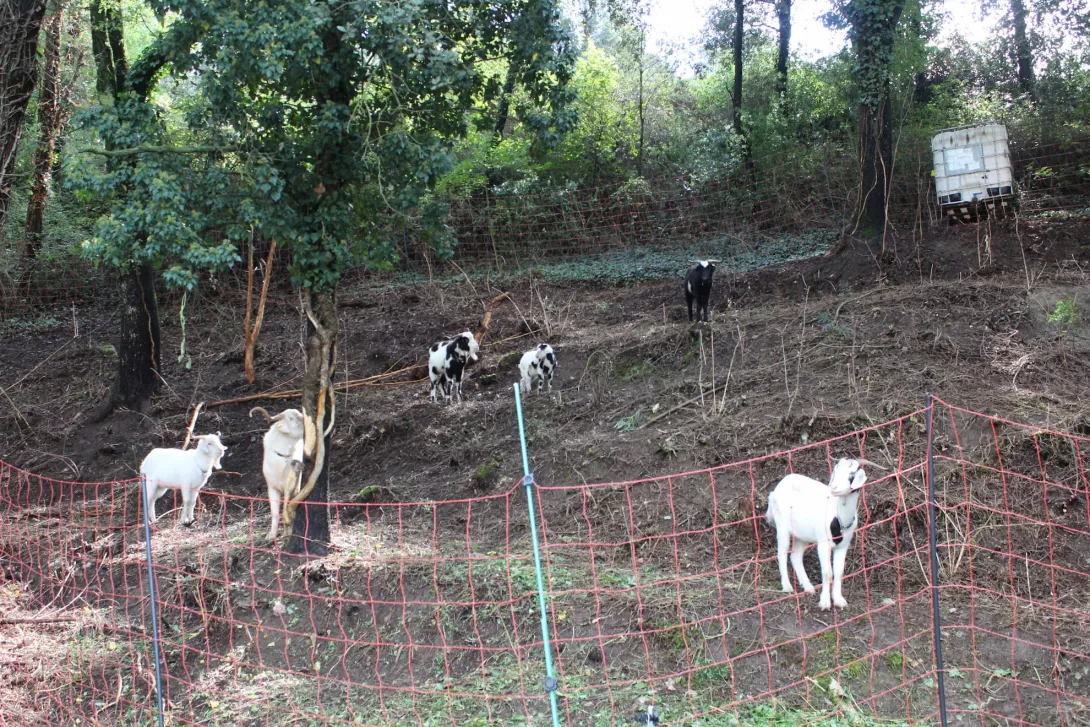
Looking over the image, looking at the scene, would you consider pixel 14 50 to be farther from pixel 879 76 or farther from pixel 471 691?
pixel 879 76

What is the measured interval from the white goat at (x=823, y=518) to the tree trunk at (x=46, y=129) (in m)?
10.0

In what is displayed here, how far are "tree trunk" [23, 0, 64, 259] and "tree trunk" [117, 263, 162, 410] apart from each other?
2.27 meters

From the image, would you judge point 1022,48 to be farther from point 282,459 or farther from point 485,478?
point 282,459

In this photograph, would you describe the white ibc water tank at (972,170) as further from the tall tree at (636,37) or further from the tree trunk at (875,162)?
the tall tree at (636,37)

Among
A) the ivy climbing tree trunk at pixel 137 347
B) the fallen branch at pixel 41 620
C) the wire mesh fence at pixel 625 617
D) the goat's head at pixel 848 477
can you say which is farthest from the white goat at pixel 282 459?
the ivy climbing tree trunk at pixel 137 347

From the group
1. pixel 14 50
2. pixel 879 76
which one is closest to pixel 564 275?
pixel 879 76

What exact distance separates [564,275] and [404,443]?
750 centimetres

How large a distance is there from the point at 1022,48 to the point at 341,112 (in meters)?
17.2

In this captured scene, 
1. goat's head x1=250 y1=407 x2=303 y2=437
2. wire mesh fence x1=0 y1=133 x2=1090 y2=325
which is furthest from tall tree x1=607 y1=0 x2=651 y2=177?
goat's head x1=250 y1=407 x2=303 y2=437

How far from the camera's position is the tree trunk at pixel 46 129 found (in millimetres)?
11591

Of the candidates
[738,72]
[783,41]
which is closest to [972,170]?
[738,72]

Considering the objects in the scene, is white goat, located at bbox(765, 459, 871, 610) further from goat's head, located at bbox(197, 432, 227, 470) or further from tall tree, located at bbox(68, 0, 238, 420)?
goat's head, located at bbox(197, 432, 227, 470)

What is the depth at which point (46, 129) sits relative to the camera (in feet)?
46.8

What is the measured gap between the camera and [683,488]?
7227 mm
